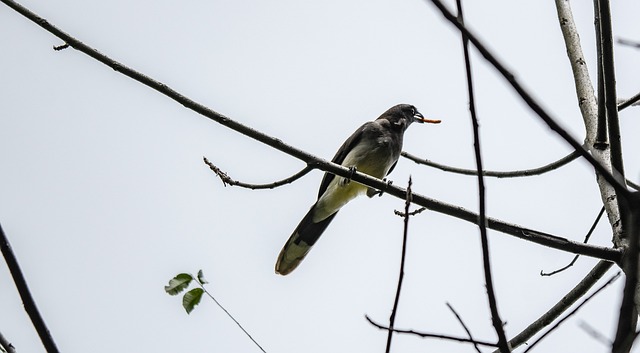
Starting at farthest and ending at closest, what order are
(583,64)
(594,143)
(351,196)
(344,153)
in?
1. (344,153)
2. (351,196)
3. (583,64)
4. (594,143)

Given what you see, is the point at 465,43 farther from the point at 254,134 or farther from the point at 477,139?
the point at 254,134

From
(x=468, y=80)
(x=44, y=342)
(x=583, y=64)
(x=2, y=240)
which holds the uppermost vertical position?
(x=583, y=64)

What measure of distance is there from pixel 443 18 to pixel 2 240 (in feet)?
3.39

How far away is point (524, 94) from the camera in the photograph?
1645 mm

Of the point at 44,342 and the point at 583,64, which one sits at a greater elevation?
the point at 583,64

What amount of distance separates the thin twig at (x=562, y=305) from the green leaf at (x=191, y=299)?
133cm

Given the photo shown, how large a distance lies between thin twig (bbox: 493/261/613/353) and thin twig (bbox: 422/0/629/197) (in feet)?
5.42

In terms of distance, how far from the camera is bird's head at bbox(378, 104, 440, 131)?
678cm

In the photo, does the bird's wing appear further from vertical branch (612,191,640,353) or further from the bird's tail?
vertical branch (612,191,640,353)

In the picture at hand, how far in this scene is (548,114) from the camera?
167 cm

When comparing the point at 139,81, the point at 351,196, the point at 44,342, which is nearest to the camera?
the point at 44,342

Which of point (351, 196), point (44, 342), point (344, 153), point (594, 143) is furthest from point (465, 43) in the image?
point (344, 153)

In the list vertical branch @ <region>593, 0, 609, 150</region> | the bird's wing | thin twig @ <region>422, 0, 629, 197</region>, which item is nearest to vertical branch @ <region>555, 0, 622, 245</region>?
vertical branch @ <region>593, 0, 609, 150</region>

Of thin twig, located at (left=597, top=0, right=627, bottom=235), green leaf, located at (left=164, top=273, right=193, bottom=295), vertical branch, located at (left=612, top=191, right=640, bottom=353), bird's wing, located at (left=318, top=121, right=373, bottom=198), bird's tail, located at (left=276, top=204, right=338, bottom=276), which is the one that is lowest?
vertical branch, located at (left=612, top=191, right=640, bottom=353)
